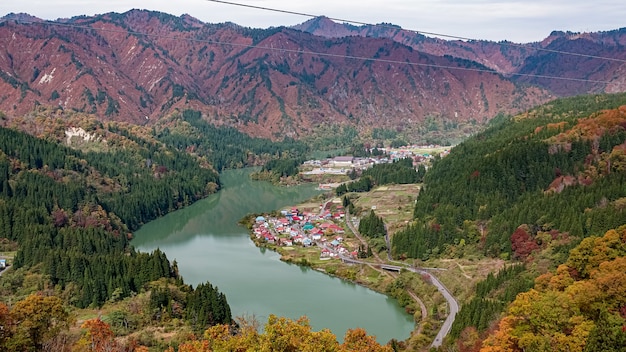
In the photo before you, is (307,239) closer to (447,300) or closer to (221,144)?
(447,300)

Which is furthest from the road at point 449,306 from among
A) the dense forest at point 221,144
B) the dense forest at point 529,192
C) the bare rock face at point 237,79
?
the bare rock face at point 237,79

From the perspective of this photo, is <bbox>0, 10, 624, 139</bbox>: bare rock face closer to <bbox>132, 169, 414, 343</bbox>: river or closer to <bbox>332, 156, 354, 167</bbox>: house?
<bbox>332, 156, 354, 167</bbox>: house

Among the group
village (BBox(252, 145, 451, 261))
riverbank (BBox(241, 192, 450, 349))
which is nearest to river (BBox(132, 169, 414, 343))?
riverbank (BBox(241, 192, 450, 349))

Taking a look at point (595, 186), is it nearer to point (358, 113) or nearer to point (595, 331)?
point (595, 331)

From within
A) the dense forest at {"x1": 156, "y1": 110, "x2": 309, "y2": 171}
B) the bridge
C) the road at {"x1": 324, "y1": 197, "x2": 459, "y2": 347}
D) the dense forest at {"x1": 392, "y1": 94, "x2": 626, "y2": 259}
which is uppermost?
the dense forest at {"x1": 392, "y1": 94, "x2": 626, "y2": 259}

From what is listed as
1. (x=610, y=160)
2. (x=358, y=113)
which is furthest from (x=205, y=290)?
(x=358, y=113)

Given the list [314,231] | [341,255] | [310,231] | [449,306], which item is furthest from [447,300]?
[310,231]

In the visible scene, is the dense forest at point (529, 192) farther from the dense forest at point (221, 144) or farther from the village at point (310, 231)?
the dense forest at point (221, 144)
